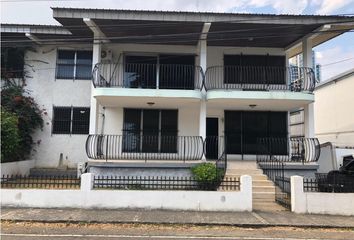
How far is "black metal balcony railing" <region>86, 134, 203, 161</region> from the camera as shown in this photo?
50.8 feet

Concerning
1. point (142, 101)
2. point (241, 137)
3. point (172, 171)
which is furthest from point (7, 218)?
point (241, 137)

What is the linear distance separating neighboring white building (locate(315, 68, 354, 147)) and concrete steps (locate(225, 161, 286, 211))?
12.1m

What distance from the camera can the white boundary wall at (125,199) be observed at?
10812 millimetres

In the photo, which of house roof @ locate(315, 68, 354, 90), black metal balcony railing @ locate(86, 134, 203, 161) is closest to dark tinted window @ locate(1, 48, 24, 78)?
black metal balcony railing @ locate(86, 134, 203, 161)

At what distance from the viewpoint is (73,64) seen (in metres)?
17.0

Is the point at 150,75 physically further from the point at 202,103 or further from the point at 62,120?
the point at 62,120

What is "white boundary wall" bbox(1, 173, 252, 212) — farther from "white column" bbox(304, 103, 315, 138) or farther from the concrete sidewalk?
"white column" bbox(304, 103, 315, 138)

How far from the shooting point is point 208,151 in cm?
1648

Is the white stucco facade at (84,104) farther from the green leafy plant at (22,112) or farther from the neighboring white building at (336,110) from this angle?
the neighboring white building at (336,110)

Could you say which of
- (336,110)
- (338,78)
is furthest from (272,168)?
(338,78)

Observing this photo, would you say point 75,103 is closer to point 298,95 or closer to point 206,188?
point 206,188

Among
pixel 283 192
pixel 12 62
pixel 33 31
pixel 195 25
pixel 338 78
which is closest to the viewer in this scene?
pixel 283 192

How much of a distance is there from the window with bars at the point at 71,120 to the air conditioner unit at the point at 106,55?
2.59m

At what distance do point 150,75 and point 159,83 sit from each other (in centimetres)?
59
